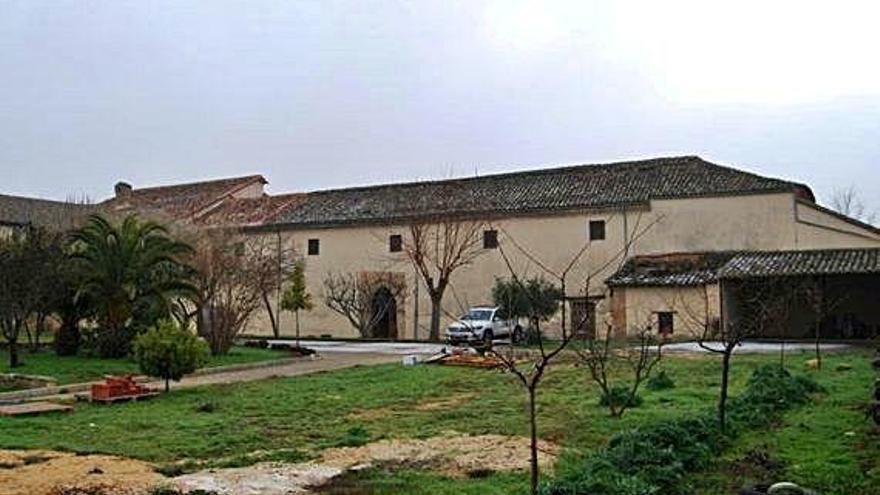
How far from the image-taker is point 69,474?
875cm

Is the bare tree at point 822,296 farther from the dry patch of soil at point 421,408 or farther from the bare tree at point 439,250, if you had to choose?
the dry patch of soil at point 421,408

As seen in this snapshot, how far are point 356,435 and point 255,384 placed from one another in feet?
24.9

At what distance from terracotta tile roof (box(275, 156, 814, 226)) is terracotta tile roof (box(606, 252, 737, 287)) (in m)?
2.51

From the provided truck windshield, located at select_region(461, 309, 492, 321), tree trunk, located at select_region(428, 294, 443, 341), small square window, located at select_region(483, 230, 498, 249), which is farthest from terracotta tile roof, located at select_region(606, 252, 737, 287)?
tree trunk, located at select_region(428, 294, 443, 341)

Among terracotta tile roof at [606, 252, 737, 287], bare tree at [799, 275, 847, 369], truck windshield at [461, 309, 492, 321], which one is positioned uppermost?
terracotta tile roof at [606, 252, 737, 287]

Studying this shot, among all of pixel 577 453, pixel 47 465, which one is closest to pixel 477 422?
pixel 577 453

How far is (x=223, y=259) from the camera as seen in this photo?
98.3 feet

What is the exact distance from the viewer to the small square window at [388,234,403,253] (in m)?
41.2

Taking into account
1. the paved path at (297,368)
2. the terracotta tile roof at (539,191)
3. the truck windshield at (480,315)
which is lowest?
the paved path at (297,368)

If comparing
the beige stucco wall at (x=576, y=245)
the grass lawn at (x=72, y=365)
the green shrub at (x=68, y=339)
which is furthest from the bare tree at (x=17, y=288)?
the beige stucco wall at (x=576, y=245)

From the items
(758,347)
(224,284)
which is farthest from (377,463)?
(224,284)

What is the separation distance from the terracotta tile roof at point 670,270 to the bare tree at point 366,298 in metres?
11.2

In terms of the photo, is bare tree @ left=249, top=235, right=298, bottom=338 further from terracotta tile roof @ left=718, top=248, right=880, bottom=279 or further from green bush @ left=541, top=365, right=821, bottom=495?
green bush @ left=541, top=365, right=821, bottom=495

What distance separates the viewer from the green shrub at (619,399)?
12.9 m
